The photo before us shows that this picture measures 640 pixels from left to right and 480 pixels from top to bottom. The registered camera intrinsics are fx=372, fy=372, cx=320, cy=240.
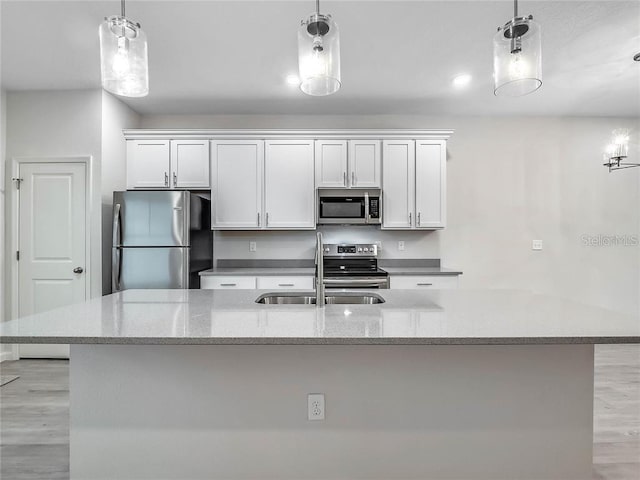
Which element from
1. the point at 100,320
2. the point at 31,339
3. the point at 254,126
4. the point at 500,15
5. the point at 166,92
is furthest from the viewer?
the point at 254,126

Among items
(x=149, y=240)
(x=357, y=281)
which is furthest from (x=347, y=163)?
(x=149, y=240)

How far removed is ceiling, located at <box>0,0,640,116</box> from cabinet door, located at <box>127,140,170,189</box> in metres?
0.47

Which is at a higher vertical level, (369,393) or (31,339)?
(31,339)

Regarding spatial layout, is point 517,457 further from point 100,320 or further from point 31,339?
point 31,339

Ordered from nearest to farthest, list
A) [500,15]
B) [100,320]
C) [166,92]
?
[100,320] → [500,15] → [166,92]

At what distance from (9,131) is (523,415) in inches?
191

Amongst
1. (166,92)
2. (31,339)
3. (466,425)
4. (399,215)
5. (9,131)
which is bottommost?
(466,425)

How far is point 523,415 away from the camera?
158 centimetres

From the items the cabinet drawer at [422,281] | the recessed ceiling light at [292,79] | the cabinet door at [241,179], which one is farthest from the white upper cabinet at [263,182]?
the cabinet drawer at [422,281]

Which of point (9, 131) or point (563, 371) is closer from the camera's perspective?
point (563, 371)

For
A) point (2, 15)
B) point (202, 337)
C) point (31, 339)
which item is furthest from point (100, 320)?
point (2, 15)

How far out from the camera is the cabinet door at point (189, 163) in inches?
155

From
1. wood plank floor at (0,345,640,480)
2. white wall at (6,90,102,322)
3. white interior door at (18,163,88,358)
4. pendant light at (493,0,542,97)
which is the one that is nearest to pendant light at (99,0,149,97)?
pendant light at (493,0,542,97)

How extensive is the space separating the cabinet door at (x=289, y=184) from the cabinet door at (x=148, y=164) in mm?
1077
